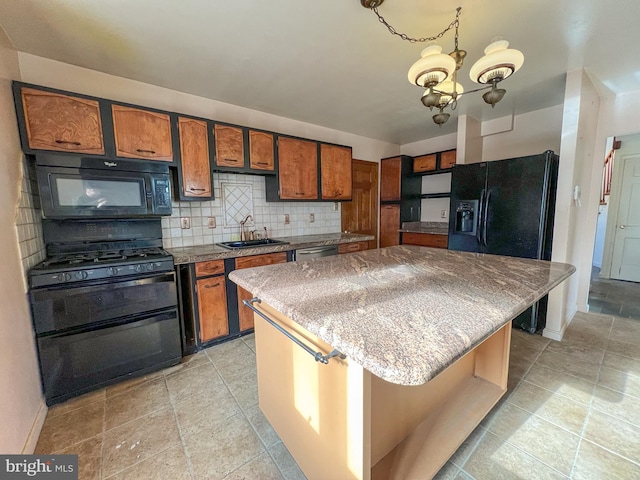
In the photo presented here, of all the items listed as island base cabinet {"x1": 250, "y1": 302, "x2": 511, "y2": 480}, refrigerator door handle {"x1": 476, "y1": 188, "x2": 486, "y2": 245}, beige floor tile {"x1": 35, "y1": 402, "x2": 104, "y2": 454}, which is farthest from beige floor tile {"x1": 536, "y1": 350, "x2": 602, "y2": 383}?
beige floor tile {"x1": 35, "y1": 402, "x2": 104, "y2": 454}

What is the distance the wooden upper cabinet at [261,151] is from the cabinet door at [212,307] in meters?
1.25

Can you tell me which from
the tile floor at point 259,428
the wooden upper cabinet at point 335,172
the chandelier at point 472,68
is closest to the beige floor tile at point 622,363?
the tile floor at point 259,428

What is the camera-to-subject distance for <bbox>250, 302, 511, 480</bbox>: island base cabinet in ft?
2.92

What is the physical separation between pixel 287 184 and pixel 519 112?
303 cm

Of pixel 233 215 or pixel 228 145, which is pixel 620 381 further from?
pixel 228 145

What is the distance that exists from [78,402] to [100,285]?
Result: 79cm

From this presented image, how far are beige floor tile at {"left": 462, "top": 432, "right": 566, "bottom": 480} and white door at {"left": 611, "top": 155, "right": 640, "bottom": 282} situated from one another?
15.7 ft

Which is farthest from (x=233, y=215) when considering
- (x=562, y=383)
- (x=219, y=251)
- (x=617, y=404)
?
(x=617, y=404)

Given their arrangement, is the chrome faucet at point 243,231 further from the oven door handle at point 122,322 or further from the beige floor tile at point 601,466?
the beige floor tile at point 601,466

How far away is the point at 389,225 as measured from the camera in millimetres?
4371

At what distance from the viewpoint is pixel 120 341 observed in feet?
6.09

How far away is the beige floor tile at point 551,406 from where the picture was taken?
1.53 metres

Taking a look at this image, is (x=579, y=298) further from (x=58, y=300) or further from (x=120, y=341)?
(x=58, y=300)

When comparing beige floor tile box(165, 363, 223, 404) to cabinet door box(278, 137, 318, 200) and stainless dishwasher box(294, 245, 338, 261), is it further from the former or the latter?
cabinet door box(278, 137, 318, 200)
